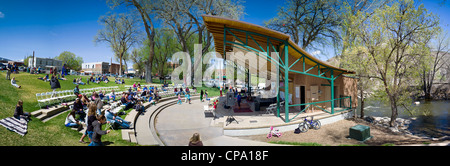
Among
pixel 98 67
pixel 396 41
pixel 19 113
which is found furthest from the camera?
pixel 98 67

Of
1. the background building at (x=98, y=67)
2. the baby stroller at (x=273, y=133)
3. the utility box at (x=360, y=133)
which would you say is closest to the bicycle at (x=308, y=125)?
the baby stroller at (x=273, y=133)

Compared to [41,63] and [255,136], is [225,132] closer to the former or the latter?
[255,136]

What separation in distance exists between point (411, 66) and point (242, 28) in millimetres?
11249

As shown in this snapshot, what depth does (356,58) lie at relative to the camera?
11.9m

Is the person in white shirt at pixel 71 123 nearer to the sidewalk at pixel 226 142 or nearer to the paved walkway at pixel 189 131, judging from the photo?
the paved walkway at pixel 189 131

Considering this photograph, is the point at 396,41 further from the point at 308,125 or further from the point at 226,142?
the point at 226,142

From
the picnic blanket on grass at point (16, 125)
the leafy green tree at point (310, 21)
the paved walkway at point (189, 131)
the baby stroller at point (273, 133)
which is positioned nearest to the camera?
the picnic blanket on grass at point (16, 125)

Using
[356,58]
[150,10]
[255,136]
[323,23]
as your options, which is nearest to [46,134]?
[255,136]

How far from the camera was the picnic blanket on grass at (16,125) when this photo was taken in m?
5.32

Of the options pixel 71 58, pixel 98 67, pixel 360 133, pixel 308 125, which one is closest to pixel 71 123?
pixel 308 125

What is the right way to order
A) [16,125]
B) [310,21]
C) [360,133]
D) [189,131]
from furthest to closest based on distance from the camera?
[310,21] → [189,131] → [360,133] → [16,125]

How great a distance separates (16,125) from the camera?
5.64m

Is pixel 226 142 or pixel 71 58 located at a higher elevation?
pixel 71 58

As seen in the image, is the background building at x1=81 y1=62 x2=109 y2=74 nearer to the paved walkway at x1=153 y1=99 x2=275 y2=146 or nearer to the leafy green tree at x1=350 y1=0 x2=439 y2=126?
the paved walkway at x1=153 y1=99 x2=275 y2=146
